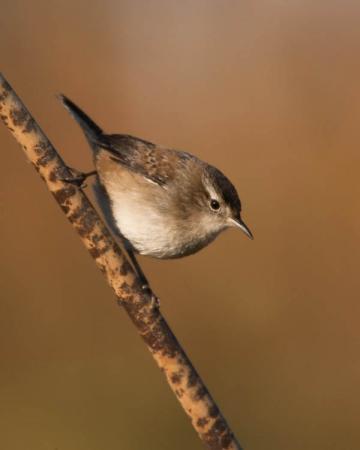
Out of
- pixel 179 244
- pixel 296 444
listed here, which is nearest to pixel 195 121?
pixel 296 444

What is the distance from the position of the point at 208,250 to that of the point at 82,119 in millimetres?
3436

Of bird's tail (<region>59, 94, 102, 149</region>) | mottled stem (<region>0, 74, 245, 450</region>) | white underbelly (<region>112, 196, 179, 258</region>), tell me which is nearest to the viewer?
mottled stem (<region>0, 74, 245, 450</region>)

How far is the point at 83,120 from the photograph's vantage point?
12.2 ft

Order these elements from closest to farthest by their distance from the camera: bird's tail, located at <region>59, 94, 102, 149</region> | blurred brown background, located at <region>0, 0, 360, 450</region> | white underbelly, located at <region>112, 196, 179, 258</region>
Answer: white underbelly, located at <region>112, 196, 179, 258</region> < bird's tail, located at <region>59, 94, 102, 149</region> < blurred brown background, located at <region>0, 0, 360, 450</region>

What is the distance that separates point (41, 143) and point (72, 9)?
5.61 m

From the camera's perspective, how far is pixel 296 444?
5.33 m

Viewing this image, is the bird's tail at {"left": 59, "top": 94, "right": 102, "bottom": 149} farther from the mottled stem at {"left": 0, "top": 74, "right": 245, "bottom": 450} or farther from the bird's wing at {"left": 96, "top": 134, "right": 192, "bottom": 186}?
the mottled stem at {"left": 0, "top": 74, "right": 245, "bottom": 450}

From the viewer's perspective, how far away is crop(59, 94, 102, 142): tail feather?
3.68 meters

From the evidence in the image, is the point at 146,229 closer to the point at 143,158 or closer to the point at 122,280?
the point at 143,158

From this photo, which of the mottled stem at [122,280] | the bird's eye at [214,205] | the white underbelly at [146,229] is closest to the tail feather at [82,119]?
the white underbelly at [146,229]

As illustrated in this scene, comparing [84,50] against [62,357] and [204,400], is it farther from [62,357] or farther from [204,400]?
[204,400]

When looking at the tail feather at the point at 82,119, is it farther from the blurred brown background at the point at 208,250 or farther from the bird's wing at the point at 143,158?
the blurred brown background at the point at 208,250

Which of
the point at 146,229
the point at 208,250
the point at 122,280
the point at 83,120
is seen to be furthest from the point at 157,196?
the point at 208,250

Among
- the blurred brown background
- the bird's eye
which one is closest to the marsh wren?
the bird's eye
